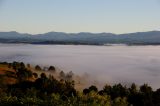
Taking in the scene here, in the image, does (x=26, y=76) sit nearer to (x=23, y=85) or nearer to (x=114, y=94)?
(x=23, y=85)

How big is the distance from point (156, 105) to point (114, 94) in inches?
554

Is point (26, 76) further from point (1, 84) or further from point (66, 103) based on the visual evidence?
point (66, 103)

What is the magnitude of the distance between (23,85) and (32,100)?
74659 mm

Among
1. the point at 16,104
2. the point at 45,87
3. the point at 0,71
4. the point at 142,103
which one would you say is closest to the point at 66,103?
the point at 16,104

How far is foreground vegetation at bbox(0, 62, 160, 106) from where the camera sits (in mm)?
48406

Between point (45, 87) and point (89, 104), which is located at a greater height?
point (89, 104)

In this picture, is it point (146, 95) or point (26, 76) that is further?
point (26, 76)

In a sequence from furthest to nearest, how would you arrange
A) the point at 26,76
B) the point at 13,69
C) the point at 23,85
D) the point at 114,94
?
the point at 13,69
the point at 26,76
the point at 23,85
the point at 114,94

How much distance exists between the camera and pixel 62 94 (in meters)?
101

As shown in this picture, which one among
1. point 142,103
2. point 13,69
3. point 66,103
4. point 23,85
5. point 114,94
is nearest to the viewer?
point 66,103

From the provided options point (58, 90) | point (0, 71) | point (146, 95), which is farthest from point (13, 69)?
point (146, 95)

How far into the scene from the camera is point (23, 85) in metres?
122

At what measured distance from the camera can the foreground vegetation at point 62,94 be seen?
4841 cm

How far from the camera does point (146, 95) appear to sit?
9756 centimetres
